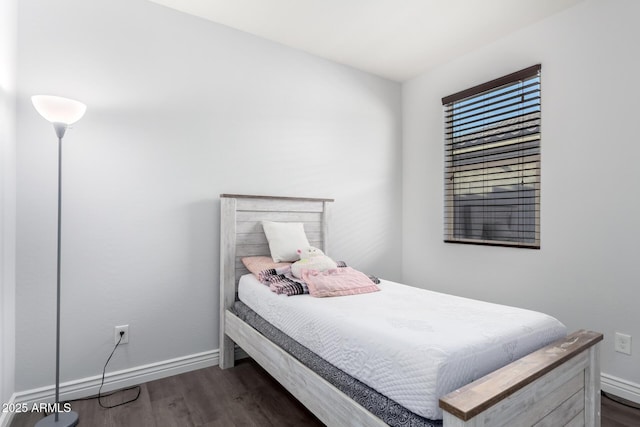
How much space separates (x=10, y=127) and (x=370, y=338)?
2.14 metres

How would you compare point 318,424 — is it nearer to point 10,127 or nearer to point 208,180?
point 208,180

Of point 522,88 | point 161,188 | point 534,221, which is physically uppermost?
point 522,88

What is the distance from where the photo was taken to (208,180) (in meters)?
2.51

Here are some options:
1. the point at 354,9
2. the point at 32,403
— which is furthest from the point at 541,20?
the point at 32,403

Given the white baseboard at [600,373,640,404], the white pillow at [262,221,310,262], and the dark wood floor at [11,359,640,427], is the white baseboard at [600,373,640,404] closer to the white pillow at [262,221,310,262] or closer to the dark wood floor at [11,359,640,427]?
the dark wood floor at [11,359,640,427]

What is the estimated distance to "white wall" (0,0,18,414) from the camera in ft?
5.53

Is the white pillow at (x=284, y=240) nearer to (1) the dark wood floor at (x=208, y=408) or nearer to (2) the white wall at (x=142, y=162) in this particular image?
(2) the white wall at (x=142, y=162)

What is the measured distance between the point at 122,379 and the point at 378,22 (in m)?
3.04

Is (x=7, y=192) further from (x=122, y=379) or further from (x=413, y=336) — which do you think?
(x=413, y=336)

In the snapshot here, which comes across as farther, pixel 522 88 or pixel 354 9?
pixel 522 88

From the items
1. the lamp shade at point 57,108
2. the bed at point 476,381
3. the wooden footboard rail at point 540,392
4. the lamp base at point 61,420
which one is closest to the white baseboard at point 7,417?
the lamp base at point 61,420

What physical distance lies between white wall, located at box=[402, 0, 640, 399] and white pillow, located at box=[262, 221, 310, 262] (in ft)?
5.10

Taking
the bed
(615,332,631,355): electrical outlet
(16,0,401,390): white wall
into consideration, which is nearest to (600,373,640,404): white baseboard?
(615,332,631,355): electrical outlet

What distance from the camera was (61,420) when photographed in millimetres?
1736
